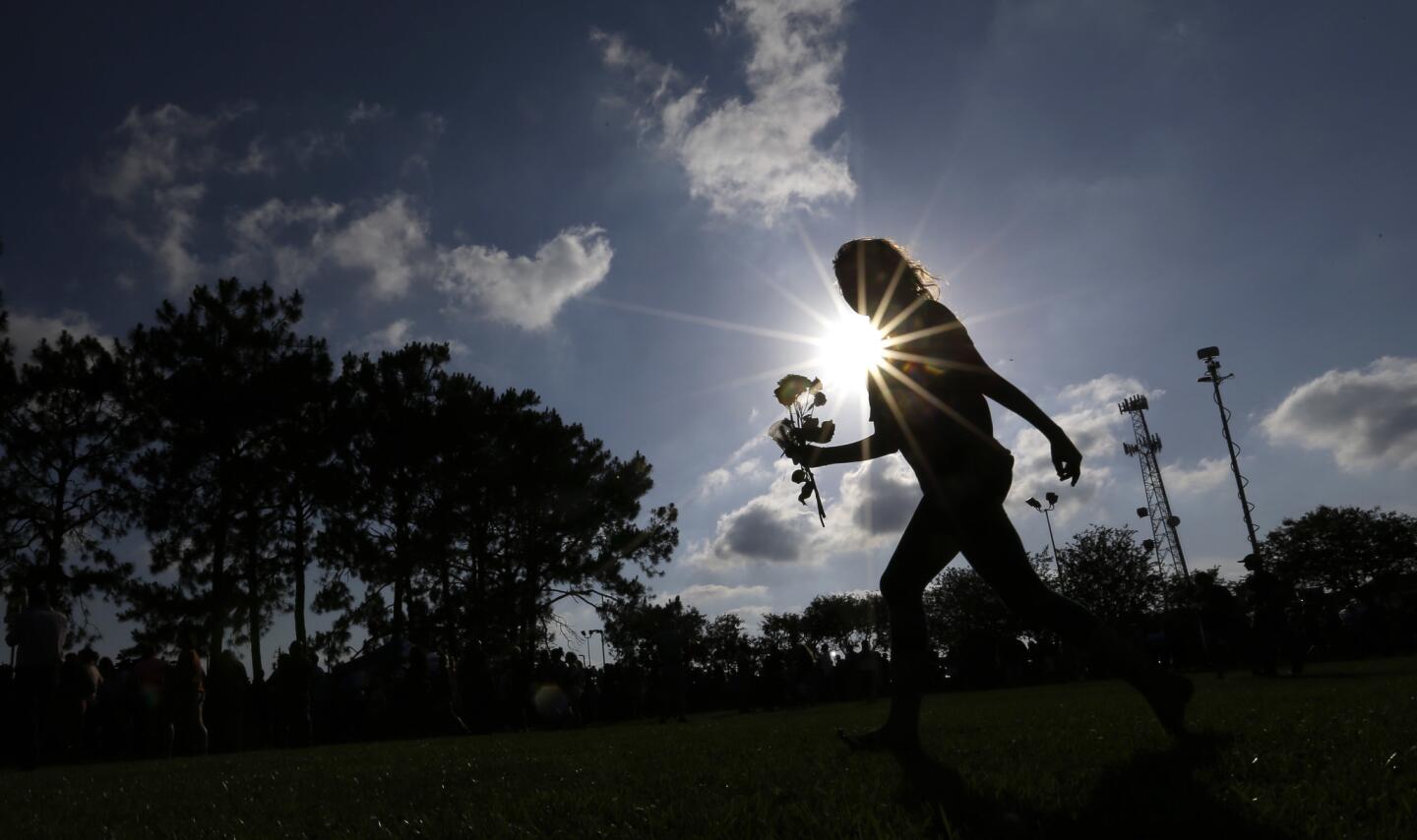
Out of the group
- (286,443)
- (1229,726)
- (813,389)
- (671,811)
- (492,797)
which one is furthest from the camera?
(286,443)

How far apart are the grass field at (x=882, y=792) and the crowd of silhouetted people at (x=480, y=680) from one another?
7613 mm

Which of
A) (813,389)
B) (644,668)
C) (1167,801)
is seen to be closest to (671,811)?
(1167,801)

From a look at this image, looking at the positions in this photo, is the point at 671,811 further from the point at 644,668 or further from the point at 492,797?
the point at 644,668

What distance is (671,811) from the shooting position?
2533 mm

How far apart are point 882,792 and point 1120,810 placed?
0.72 metres

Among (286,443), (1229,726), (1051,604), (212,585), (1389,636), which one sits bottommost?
(1389,636)

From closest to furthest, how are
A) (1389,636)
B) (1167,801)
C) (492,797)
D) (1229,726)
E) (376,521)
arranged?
(1167,801) → (492,797) → (1229,726) → (1389,636) → (376,521)

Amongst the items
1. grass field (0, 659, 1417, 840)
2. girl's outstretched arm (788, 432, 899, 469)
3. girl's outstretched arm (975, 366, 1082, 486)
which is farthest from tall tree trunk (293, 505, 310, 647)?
girl's outstretched arm (975, 366, 1082, 486)

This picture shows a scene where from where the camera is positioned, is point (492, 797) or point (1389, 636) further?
point (1389, 636)

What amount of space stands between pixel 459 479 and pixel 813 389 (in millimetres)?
24686

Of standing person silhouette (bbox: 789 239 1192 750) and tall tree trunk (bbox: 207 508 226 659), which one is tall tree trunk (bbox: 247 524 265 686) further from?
standing person silhouette (bbox: 789 239 1192 750)

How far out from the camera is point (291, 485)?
2519cm

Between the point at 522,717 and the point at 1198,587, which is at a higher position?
the point at 1198,587

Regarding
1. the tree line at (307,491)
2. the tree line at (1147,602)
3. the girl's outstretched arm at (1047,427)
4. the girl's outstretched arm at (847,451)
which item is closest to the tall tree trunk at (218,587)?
the tree line at (307,491)
